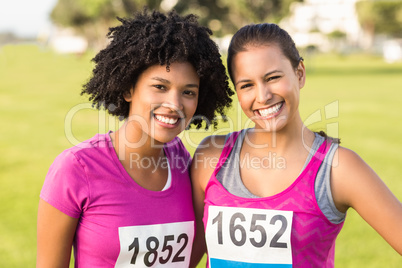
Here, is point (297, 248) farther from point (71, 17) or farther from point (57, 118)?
point (71, 17)

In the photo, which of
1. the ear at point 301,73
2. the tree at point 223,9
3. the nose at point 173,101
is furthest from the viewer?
the tree at point 223,9

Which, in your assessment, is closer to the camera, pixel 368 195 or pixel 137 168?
pixel 368 195

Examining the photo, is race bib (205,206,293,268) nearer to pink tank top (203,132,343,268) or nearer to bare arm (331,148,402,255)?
pink tank top (203,132,343,268)

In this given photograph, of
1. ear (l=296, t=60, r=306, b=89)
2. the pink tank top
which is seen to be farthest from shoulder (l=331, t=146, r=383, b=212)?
ear (l=296, t=60, r=306, b=89)

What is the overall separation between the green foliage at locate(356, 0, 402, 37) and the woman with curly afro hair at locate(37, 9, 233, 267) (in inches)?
2231

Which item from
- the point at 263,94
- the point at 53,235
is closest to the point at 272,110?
the point at 263,94

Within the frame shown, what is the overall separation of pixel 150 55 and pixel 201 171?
0.72 metres

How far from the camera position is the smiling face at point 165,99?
8.85ft

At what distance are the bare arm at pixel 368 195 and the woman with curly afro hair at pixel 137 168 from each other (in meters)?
0.87

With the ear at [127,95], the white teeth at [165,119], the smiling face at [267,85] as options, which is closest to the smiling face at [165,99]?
the white teeth at [165,119]

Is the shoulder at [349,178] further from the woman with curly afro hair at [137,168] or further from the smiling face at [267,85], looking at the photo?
the woman with curly afro hair at [137,168]

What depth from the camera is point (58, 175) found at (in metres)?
2.54

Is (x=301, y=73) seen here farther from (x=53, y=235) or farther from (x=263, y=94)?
(x=53, y=235)

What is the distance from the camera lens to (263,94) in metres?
2.62
